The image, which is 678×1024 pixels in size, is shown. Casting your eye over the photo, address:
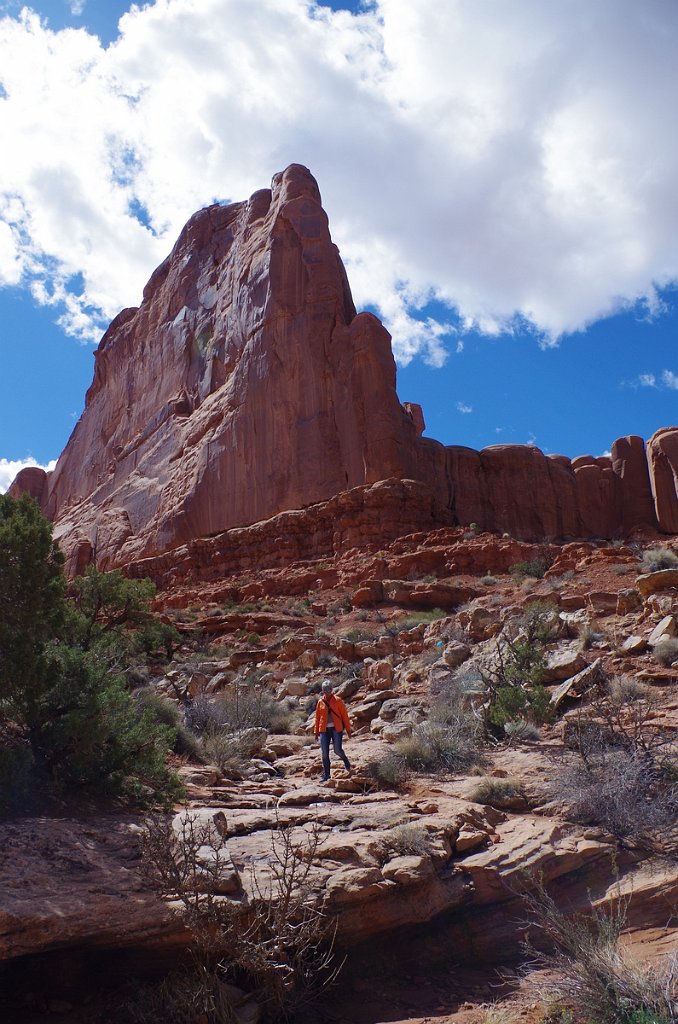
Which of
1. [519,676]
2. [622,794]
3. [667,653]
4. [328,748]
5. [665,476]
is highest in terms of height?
[665,476]

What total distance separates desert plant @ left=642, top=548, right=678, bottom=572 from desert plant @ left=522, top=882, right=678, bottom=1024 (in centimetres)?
1635

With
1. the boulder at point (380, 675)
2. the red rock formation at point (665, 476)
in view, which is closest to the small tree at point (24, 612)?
the boulder at point (380, 675)

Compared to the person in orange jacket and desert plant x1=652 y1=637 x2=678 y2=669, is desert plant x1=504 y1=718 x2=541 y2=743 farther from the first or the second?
desert plant x1=652 y1=637 x2=678 y2=669

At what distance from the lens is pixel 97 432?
170ft

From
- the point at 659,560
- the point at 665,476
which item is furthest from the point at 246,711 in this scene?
the point at 665,476

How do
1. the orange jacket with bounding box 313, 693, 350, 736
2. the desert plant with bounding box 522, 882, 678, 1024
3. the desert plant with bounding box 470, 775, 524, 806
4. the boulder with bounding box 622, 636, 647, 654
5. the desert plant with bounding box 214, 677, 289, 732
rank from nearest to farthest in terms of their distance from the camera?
the desert plant with bounding box 522, 882, 678, 1024, the desert plant with bounding box 470, 775, 524, 806, the orange jacket with bounding box 313, 693, 350, 736, the boulder with bounding box 622, 636, 647, 654, the desert plant with bounding box 214, 677, 289, 732

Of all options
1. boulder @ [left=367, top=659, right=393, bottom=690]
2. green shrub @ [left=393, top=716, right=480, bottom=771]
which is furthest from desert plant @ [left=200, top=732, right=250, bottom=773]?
boulder @ [left=367, top=659, right=393, bottom=690]

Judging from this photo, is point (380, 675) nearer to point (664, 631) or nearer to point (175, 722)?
point (175, 722)

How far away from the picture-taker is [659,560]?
21.2 meters

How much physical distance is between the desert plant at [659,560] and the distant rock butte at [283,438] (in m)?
11.4

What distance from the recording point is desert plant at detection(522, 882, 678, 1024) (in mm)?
4566

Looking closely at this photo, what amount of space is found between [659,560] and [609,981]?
17948 millimetres

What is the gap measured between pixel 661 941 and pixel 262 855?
3.09 metres

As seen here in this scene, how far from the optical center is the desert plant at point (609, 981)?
4566 mm
